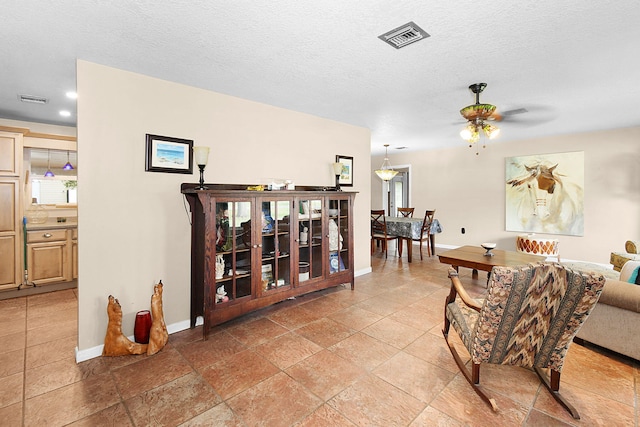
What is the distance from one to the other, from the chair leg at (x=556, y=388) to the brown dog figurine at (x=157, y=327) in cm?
278

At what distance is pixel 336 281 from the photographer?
383cm

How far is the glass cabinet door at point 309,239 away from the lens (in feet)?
11.4

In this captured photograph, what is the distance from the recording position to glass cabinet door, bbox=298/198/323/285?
11.4 ft

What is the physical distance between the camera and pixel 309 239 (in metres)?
3.53

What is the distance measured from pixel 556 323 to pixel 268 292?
234 centimetres

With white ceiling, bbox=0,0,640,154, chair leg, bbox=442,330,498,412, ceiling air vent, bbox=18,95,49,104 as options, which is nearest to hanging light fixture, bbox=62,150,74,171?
white ceiling, bbox=0,0,640,154

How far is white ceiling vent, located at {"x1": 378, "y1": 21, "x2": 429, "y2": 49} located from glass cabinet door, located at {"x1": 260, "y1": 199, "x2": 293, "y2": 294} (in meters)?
1.76

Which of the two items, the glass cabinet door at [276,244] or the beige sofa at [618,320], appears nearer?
the beige sofa at [618,320]

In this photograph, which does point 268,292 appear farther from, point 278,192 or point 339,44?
point 339,44

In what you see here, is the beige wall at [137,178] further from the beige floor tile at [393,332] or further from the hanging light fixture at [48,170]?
the hanging light fixture at [48,170]

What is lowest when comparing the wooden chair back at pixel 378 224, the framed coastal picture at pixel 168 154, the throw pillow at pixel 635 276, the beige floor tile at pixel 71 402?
the beige floor tile at pixel 71 402

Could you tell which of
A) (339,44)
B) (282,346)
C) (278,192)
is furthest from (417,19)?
(282,346)

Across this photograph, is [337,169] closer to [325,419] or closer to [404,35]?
[404,35]

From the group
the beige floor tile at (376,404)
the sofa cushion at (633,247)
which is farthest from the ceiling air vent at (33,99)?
the sofa cushion at (633,247)
